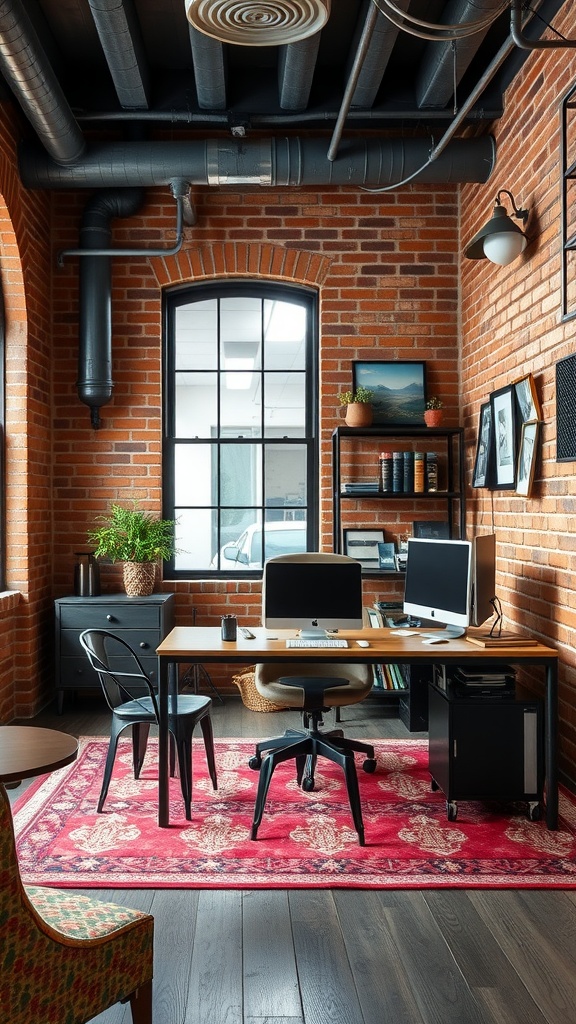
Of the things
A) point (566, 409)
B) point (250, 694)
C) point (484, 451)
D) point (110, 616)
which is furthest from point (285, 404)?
point (566, 409)

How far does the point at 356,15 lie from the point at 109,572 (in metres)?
3.63

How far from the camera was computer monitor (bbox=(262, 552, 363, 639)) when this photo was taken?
3869 mm

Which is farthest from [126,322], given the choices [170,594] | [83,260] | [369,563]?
[369,563]

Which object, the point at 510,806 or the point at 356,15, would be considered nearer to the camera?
the point at 510,806

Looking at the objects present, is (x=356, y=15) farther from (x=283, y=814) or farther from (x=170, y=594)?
(x=283, y=814)

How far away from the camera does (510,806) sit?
362 centimetres

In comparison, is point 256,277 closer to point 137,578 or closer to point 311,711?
point 137,578

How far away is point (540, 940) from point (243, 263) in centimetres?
445

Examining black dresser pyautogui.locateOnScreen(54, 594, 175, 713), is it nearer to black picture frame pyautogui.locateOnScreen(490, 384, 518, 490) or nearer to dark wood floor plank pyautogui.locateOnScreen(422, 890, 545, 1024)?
black picture frame pyautogui.locateOnScreen(490, 384, 518, 490)

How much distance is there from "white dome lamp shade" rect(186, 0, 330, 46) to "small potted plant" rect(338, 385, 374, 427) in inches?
105

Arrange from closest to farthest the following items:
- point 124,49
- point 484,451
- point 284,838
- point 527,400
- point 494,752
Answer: point 284,838
point 494,752
point 124,49
point 527,400
point 484,451

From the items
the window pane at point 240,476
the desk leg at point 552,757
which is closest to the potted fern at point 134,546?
the window pane at point 240,476

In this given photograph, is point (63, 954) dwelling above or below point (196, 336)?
below

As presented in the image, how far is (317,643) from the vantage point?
144 inches
